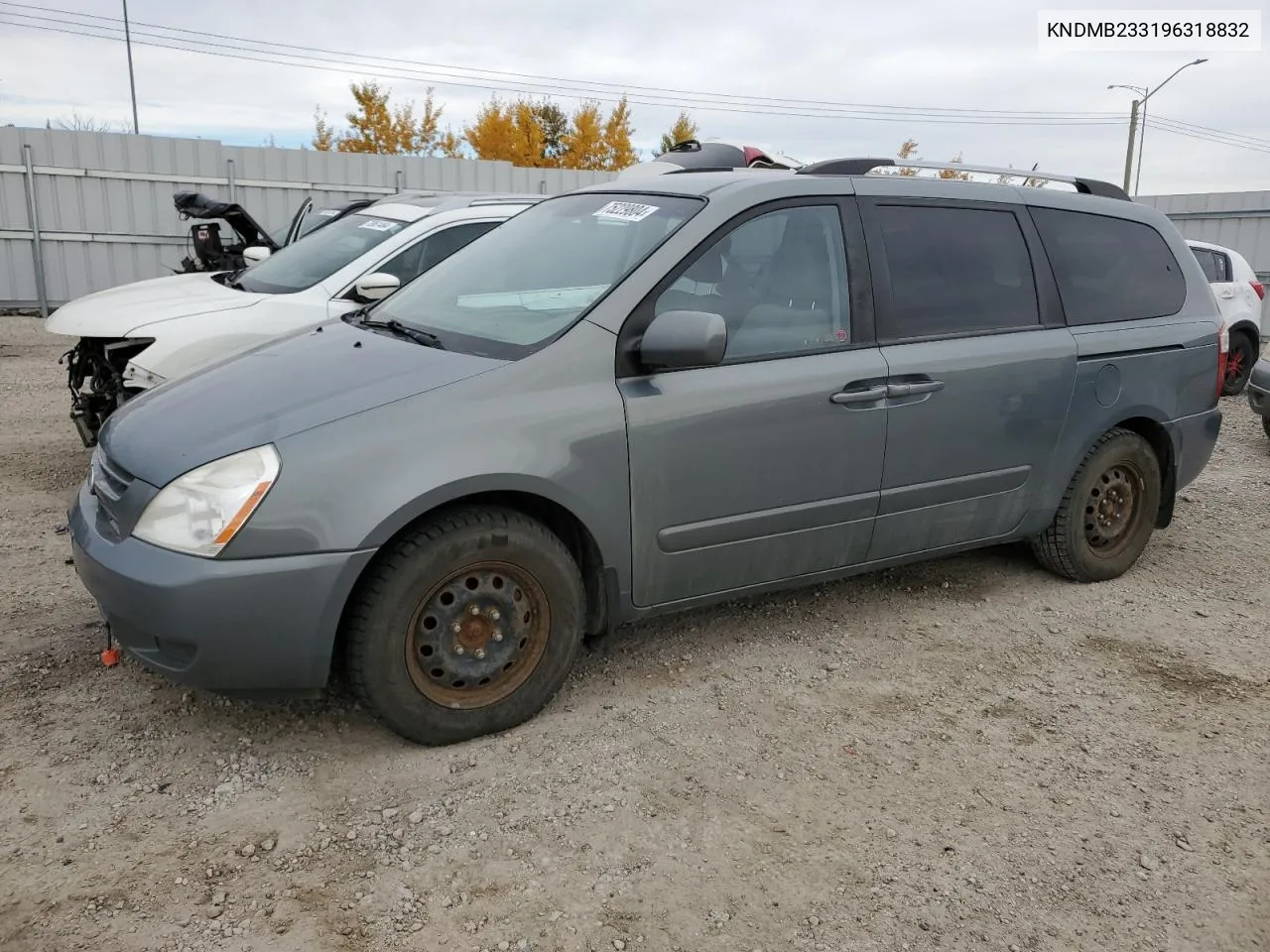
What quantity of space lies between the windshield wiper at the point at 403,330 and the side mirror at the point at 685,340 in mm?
716

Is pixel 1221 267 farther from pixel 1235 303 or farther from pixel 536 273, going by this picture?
pixel 536 273

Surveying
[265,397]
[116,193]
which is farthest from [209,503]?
[116,193]

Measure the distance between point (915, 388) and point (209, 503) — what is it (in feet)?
8.22

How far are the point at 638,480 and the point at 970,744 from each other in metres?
1.38

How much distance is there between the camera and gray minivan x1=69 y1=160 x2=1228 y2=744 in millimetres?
2863

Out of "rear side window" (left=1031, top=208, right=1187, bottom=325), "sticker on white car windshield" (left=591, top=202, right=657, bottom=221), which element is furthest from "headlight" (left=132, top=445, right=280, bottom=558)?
"rear side window" (left=1031, top=208, right=1187, bottom=325)

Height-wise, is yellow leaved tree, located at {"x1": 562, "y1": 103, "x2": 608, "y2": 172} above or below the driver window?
above

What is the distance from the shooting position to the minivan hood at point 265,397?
9.64 ft

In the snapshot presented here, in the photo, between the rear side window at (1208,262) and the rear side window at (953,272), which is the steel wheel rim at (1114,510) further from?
the rear side window at (1208,262)

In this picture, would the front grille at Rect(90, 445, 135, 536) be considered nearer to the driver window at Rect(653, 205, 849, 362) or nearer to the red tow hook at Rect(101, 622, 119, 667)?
the red tow hook at Rect(101, 622, 119, 667)

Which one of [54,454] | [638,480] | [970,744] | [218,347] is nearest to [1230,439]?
[970,744]

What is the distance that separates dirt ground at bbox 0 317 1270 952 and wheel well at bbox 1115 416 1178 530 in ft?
2.69

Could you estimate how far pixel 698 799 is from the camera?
2961mm

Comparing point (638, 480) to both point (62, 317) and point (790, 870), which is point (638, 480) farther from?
point (62, 317)
